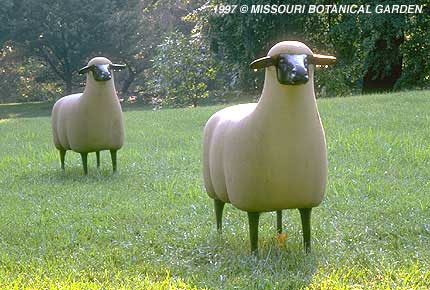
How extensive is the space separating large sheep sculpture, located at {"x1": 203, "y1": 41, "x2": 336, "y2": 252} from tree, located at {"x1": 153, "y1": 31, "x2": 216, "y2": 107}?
64.3ft

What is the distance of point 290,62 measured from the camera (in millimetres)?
3629

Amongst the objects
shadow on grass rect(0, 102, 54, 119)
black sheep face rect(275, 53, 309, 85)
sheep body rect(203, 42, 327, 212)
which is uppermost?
black sheep face rect(275, 53, 309, 85)

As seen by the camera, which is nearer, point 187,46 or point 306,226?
point 306,226

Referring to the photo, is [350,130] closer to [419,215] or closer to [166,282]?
[419,215]

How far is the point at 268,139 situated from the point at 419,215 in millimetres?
→ 1811

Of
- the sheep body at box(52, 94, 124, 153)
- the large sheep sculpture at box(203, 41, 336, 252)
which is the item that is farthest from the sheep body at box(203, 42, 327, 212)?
the sheep body at box(52, 94, 124, 153)

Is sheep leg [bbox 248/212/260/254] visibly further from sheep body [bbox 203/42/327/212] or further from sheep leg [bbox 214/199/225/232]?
sheep leg [bbox 214/199/225/232]

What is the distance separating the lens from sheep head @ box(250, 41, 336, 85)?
11.8 ft

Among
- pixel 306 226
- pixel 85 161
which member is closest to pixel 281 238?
pixel 306 226

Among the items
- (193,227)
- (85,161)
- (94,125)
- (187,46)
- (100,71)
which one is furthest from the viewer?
(187,46)

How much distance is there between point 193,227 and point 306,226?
115cm

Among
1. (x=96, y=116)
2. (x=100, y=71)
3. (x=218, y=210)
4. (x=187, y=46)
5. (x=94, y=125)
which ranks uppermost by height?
(x=100, y=71)

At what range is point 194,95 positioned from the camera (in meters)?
23.8

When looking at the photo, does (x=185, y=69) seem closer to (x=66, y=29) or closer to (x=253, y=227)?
(x=66, y=29)
